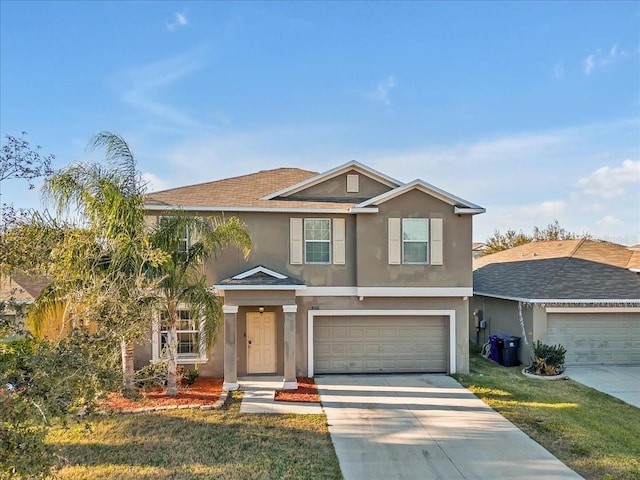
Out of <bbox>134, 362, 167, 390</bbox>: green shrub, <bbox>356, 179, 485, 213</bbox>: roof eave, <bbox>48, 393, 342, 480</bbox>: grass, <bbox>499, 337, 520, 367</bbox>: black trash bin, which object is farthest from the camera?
<bbox>499, 337, 520, 367</bbox>: black trash bin

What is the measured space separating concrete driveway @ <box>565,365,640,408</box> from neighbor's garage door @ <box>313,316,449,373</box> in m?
4.08

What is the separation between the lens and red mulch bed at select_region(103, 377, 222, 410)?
10036mm

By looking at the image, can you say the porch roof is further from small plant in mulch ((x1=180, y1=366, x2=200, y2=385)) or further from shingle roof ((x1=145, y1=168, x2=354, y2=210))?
small plant in mulch ((x1=180, y1=366, x2=200, y2=385))

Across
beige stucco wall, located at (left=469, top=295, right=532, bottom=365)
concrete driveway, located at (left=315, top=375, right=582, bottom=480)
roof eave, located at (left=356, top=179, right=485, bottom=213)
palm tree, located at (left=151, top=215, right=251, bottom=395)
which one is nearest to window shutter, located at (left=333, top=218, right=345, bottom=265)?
roof eave, located at (left=356, top=179, right=485, bottom=213)

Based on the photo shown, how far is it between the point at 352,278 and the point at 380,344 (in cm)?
236

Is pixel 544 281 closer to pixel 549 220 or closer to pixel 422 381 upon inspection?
pixel 422 381

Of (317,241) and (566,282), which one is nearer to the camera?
(317,241)

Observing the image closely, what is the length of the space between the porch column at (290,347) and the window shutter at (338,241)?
84.3 inches

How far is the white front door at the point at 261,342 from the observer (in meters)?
13.2

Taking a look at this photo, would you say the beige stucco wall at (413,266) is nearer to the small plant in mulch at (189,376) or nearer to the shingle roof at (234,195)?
the shingle roof at (234,195)

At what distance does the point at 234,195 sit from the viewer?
14055 millimetres

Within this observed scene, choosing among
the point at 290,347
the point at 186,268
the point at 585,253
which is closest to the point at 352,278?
the point at 290,347

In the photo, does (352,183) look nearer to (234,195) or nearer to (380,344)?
(234,195)

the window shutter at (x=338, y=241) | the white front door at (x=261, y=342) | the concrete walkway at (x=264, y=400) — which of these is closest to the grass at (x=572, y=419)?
the concrete walkway at (x=264, y=400)
